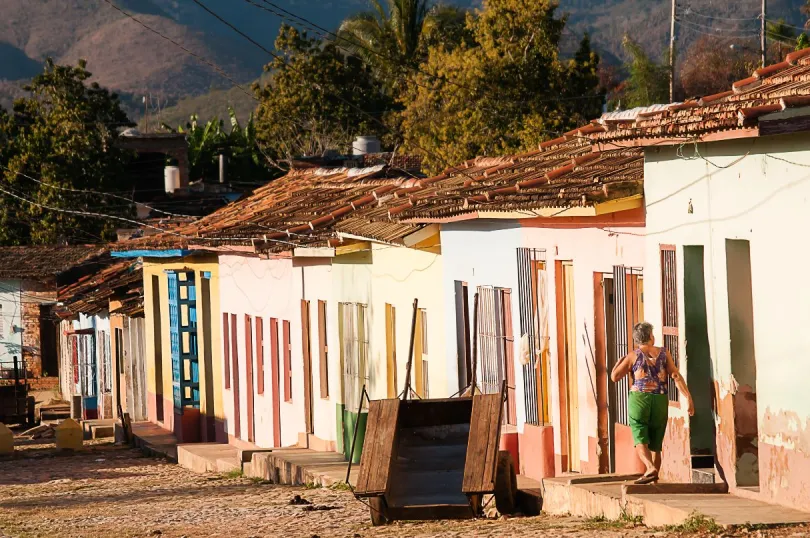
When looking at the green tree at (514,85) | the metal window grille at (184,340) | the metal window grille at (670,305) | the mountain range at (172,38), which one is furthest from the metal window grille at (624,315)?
the mountain range at (172,38)

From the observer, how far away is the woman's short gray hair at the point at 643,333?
466 inches

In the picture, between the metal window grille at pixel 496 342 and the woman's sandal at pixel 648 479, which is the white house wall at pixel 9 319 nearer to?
the metal window grille at pixel 496 342

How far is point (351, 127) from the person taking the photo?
5459cm

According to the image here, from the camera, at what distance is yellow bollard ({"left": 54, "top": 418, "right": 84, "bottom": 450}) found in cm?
2573

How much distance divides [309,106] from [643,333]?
4276cm

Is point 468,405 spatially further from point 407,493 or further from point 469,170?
point 469,170

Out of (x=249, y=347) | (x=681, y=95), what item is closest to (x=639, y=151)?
(x=249, y=347)

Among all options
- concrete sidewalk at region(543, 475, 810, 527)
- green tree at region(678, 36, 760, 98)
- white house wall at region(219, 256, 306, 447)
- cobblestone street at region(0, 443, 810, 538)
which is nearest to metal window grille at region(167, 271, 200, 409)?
white house wall at region(219, 256, 306, 447)

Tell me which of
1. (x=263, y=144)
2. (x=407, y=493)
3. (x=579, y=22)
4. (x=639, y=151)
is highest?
(x=579, y=22)

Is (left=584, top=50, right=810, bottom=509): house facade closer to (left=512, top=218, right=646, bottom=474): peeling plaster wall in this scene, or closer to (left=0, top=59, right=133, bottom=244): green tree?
(left=512, top=218, right=646, bottom=474): peeling plaster wall

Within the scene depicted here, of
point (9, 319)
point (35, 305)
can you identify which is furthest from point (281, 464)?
point (9, 319)

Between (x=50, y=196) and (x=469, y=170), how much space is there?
29.5 m

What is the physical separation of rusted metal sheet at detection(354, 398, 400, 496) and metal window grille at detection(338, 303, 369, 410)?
16.6 ft

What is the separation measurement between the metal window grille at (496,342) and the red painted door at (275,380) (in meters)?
7.20
